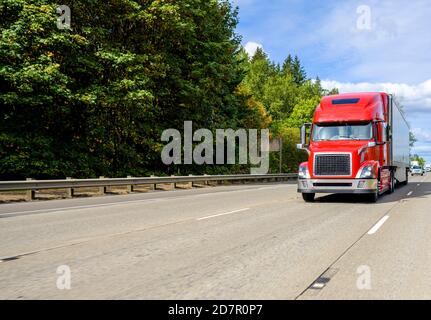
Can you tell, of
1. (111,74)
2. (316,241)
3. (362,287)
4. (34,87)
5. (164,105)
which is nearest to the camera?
(362,287)

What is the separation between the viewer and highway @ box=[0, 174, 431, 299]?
15.5ft

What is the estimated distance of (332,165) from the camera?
47.8ft

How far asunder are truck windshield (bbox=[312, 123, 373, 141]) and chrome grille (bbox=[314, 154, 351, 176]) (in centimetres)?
95

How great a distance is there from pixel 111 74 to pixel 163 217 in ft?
54.8

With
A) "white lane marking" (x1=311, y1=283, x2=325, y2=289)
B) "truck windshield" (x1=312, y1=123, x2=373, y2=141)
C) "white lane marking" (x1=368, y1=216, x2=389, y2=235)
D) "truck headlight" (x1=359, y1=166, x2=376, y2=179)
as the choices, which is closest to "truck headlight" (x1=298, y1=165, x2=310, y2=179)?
"truck windshield" (x1=312, y1=123, x2=373, y2=141)

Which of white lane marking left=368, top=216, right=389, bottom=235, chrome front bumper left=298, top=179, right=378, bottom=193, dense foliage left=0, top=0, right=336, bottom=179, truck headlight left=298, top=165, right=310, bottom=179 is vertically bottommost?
white lane marking left=368, top=216, right=389, bottom=235

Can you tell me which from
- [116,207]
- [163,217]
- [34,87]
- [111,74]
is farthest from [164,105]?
[163,217]

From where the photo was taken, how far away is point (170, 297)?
4.41 metres

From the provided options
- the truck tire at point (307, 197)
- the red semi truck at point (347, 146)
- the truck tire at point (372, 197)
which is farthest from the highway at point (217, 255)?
the truck tire at point (307, 197)

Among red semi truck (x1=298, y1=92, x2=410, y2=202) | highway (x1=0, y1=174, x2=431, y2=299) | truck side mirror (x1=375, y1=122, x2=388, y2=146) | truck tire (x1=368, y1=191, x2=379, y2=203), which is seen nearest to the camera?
highway (x1=0, y1=174, x2=431, y2=299)

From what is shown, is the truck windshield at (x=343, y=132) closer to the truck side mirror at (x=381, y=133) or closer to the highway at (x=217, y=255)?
the truck side mirror at (x=381, y=133)

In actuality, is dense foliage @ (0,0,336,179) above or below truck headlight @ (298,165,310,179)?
above

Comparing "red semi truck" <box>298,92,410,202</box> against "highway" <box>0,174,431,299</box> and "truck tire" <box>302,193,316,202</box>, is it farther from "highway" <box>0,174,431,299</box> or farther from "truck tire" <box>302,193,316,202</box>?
"highway" <box>0,174,431,299</box>
